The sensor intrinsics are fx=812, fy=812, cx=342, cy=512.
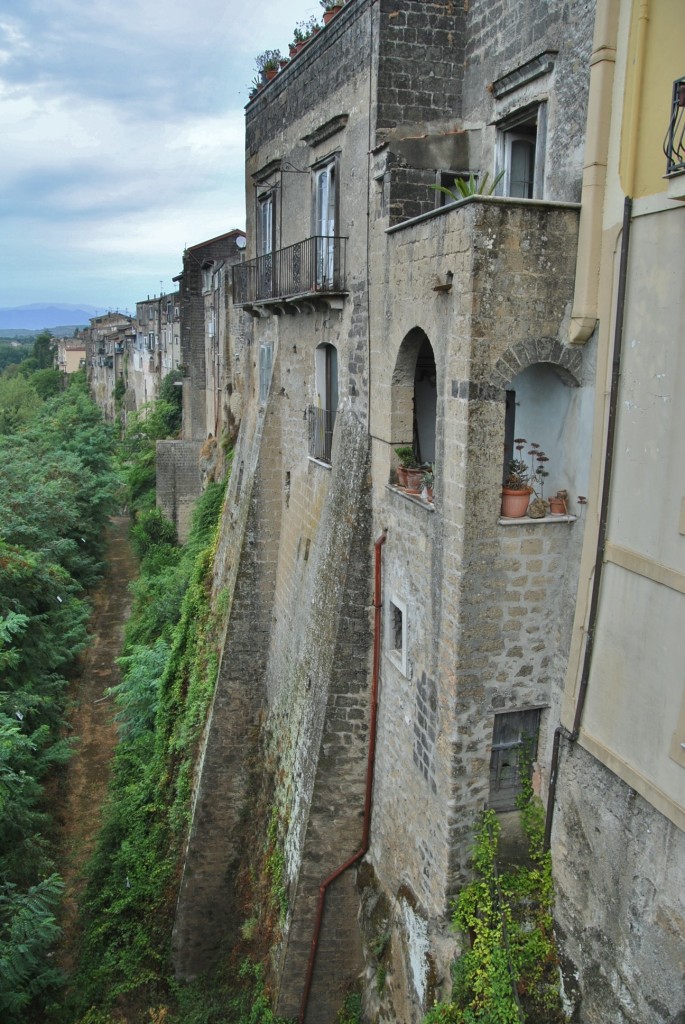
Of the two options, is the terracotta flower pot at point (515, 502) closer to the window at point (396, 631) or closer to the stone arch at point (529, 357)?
the stone arch at point (529, 357)

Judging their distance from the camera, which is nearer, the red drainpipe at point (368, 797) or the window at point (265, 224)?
the red drainpipe at point (368, 797)

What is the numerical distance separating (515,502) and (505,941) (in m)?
4.30

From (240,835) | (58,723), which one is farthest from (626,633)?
(58,723)

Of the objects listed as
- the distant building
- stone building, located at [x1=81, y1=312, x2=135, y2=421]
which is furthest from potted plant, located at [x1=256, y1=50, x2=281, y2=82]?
the distant building

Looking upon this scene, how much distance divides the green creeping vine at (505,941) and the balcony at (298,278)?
7.18 m

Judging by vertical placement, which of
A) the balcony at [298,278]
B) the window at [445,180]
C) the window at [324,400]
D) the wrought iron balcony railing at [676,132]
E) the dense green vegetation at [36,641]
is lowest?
the dense green vegetation at [36,641]

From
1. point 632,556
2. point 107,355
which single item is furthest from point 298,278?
point 107,355

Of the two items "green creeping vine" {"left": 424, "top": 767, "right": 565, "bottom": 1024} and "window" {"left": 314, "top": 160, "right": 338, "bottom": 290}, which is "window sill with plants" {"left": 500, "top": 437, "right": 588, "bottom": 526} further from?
"window" {"left": 314, "top": 160, "right": 338, "bottom": 290}

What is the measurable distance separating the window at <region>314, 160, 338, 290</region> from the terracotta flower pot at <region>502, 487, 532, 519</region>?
16.1 ft

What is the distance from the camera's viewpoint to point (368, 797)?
10.5 meters

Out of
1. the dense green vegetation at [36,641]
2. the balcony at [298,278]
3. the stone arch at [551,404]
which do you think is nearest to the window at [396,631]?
the stone arch at [551,404]

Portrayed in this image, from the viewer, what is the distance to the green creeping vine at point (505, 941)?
304 inches

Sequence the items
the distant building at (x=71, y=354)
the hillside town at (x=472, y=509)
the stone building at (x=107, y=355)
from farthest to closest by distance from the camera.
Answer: the distant building at (x=71, y=354)
the stone building at (x=107, y=355)
the hillside town at (x=472, y=509)

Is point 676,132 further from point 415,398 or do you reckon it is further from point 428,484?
point 415,398
